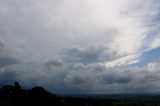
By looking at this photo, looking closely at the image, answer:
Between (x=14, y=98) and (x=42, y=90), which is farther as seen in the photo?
(x=42, y=90)

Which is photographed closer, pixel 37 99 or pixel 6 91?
pixel 37 99

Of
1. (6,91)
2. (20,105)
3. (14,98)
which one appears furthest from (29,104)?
(6,91)

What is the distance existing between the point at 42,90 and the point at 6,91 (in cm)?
2022

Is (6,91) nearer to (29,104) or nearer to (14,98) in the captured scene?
(14,98)

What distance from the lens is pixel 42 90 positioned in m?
138

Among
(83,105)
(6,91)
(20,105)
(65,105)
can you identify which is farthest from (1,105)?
(83,105)

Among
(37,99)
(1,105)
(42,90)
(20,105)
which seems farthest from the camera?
(42,90)

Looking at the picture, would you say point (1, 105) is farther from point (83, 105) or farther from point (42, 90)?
point (83, 105)

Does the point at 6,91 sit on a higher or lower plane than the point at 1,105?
higher

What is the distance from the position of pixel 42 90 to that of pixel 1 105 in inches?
1577

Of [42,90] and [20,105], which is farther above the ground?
[42,90]

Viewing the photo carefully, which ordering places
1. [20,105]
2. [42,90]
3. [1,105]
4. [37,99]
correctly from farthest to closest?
[42,90]
[37,99]
[20,105]
[1,105]

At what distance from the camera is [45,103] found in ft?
390

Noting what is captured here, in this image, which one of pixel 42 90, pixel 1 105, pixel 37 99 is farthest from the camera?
pixel 42 90
